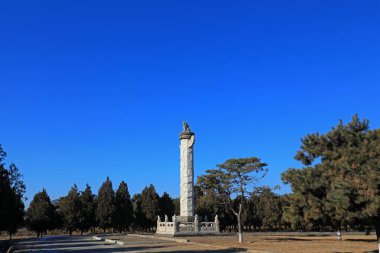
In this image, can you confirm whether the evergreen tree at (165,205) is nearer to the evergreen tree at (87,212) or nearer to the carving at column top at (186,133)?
the evergreen tree at (87,212)

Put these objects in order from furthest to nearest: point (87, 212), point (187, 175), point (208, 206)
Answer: point (87, 212), point (208, 206), point (187, 175)

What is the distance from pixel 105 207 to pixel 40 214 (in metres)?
9.77

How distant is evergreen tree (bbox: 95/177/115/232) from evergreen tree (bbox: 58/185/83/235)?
2860mm

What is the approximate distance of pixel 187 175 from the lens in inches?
2010

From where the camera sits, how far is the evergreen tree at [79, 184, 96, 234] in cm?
6500

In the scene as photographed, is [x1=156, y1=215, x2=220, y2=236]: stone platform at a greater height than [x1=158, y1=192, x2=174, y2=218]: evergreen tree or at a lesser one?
lesser

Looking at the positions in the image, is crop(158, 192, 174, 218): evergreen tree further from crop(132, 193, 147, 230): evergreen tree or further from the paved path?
the paved path

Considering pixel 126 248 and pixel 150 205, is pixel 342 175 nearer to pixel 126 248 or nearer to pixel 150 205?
pixel 126 248

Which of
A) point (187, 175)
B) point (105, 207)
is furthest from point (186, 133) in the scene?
point (105, 207)

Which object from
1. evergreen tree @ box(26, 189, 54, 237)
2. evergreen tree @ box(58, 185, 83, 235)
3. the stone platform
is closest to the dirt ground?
the stone platform

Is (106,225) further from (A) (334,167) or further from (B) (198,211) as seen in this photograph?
(A) (334,167)

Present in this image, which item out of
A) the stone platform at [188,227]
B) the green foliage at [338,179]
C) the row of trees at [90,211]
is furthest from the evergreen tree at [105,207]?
the green foliage at [338,179]

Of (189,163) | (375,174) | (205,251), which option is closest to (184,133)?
(189,163)

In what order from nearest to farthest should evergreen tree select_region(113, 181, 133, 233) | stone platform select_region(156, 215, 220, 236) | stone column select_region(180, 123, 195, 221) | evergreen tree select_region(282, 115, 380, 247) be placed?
1. evergreen tree select_region(282, 115, 380, 247)
2. stone platform select_region(156, 215, 220, 236)
3. stone column select_region(180, 123, 195, 221)
4. evergreen tree select_region(113, 181, 133, 233)
